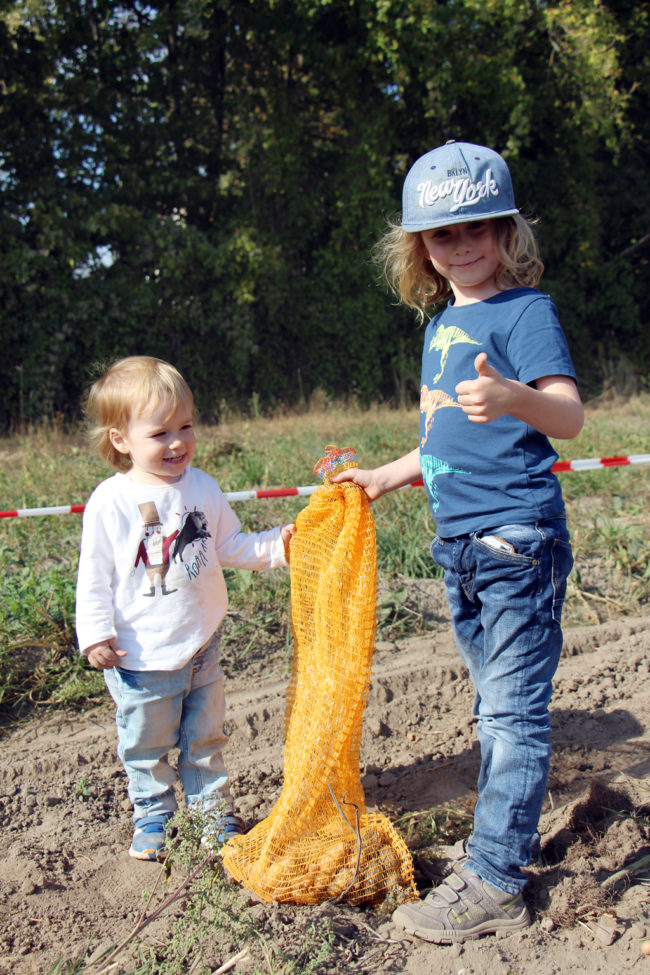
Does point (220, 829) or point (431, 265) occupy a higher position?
point (431, 265)

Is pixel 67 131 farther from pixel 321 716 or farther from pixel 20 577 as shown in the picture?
pixel 321 716

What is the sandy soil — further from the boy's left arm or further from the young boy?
the boy's left arm

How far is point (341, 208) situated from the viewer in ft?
46.7

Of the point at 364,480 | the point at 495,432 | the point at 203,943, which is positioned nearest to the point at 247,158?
the point at 364,480

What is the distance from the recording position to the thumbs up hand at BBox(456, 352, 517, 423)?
5.90ft

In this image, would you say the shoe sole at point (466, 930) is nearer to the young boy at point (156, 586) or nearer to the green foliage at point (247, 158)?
the young boy at point (156, 586)

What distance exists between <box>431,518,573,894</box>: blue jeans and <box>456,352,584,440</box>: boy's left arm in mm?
274

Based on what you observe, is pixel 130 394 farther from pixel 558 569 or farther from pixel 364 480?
pixel 558 569

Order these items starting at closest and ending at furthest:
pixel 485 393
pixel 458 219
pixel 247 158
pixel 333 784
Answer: pixel 485 393 → pixel 458 219 → pixel 333 784 → pixel 247 158

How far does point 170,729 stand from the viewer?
8.72ft

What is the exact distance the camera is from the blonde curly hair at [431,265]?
2172 mm

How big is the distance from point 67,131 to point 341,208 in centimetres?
454

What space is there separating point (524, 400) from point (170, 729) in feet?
5.13

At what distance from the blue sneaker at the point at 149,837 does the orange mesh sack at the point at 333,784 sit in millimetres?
360
